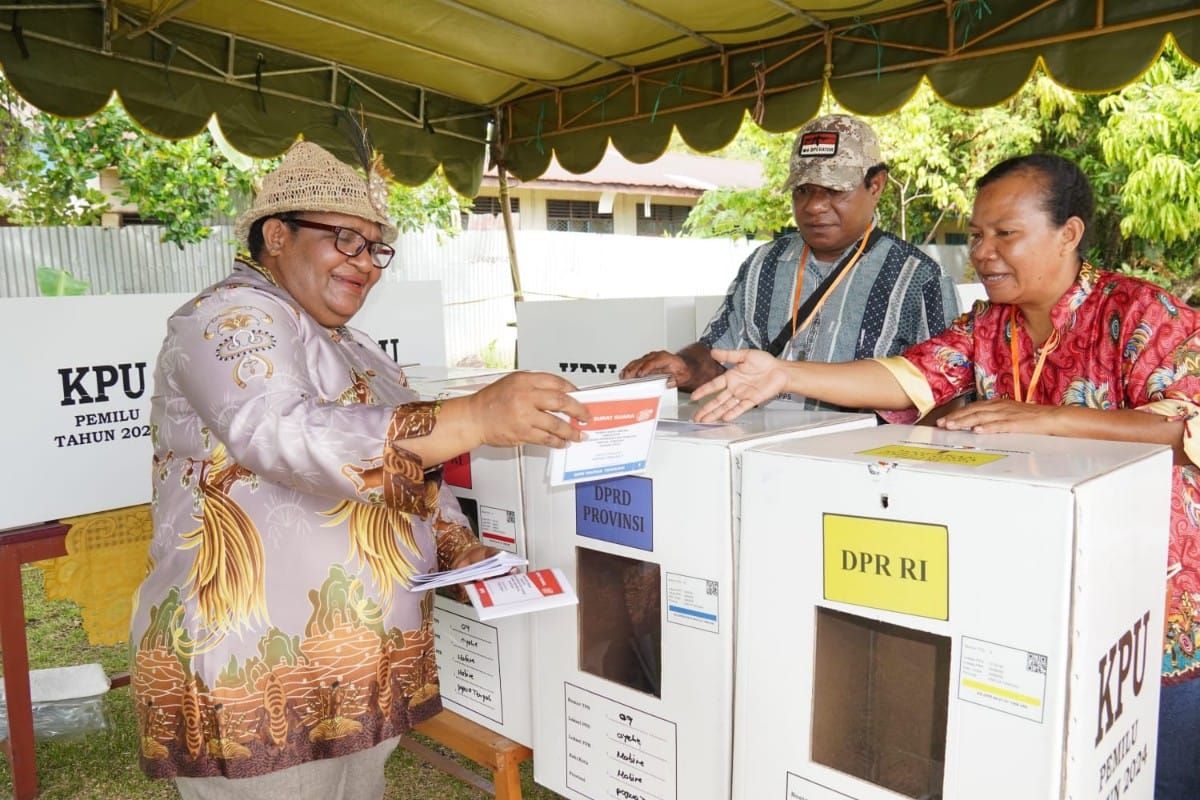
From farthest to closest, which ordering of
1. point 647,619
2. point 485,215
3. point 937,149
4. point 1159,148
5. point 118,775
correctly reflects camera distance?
1. point 485,215
2. point 937,149
3. point 1159,148
4. point 118,775
5. point 647,619

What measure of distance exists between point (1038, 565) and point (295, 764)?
3.75ft

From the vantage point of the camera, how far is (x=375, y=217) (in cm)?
143

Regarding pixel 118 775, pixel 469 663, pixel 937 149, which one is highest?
pixel 937 149

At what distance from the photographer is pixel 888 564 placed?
93 centimetres

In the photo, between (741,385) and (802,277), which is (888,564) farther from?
(802,277)

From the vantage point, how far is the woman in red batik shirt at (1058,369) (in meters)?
1.28

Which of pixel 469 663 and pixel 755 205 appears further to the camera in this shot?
pixel 755 205

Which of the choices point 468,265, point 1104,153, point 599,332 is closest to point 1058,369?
point 599,332

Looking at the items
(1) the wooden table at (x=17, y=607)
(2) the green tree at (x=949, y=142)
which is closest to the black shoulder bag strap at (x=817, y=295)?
(1) the wooden table at (x=17, y=607)

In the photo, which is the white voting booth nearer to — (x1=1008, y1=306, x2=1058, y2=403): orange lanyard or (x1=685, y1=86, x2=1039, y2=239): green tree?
(x1=1008, y1=306, x2=1058, y2=403): orange lanyard

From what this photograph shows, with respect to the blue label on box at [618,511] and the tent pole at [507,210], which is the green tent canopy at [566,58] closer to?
the tent pole at [507,210]

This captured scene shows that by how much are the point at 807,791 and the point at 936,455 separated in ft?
1.43

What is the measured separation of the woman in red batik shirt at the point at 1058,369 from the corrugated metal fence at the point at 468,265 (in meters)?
7.74

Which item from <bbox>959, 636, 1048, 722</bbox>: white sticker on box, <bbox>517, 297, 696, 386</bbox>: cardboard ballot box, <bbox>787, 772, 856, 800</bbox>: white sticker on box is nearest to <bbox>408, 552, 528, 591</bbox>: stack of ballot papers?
<bbox>787, 772, 856, 800</bbox>: white sticker on box
